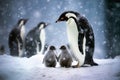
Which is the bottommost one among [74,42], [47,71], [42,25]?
[47,71]

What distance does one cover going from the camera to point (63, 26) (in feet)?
7.52

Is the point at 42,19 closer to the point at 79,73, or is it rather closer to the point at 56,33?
the point at 56,33

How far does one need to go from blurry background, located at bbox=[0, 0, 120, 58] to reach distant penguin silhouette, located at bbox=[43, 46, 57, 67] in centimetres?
5

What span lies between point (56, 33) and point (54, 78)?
0.99 feet

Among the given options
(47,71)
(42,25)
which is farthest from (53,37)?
(47,71)

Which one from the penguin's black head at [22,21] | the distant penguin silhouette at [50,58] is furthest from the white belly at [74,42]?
the penguin's black head at [22,21]

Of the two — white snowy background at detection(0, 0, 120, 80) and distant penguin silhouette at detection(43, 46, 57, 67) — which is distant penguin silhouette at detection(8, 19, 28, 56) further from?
distant penguin silhouette at detection(43, 46, 57, 67)

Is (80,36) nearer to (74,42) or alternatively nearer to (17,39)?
(74,42)

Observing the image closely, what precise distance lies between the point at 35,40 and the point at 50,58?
0.17 m

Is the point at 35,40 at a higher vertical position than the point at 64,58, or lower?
higher

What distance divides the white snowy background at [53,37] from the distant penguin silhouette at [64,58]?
3 cm

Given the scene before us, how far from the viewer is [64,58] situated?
226 cm

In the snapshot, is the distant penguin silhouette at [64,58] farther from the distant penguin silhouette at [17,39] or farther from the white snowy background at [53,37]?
the distant penguin silhouette at [17,39]

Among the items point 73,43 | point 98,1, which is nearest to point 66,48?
point 73,43
